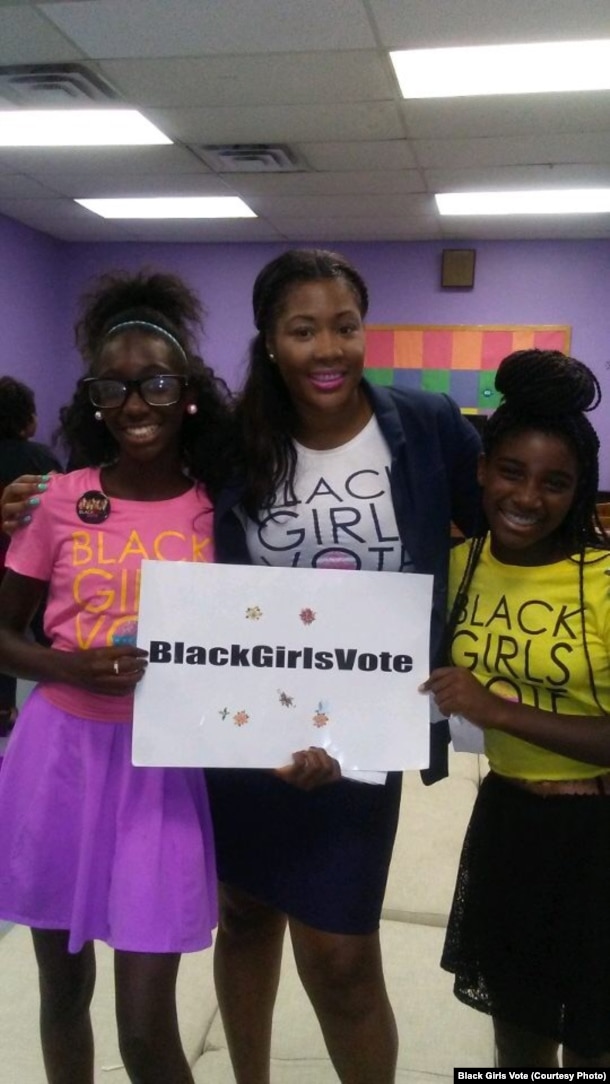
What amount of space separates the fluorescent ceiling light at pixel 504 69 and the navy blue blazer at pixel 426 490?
2.38 m

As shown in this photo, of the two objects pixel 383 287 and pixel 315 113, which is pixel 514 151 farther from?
pixel 383 287

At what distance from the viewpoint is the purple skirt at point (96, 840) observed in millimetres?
1232

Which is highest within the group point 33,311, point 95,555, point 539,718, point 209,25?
point 209,25

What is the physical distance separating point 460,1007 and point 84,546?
145cm

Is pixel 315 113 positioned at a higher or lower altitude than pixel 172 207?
lower

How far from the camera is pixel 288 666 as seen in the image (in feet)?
4.19

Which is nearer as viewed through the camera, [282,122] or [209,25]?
[209,25]

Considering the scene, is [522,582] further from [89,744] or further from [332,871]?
[89,744]

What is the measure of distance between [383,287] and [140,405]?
5.32 metres

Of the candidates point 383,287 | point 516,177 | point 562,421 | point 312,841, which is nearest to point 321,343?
point 562,421

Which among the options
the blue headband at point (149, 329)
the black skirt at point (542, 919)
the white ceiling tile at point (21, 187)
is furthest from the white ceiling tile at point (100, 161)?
the black skirt at point (542, 919)

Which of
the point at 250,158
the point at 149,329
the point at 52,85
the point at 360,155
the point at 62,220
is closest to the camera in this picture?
the point at 149,329

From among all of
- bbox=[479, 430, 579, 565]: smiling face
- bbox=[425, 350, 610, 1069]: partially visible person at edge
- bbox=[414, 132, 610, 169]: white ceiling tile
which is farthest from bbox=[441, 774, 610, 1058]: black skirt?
bbox=[414, 132, 610, 169]: white ceiling tile

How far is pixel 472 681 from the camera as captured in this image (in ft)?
3.90
